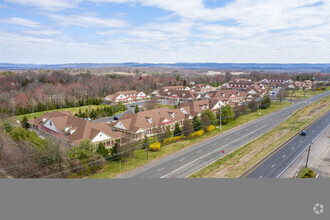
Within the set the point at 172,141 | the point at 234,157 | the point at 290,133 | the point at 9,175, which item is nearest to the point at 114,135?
the point at 172,141

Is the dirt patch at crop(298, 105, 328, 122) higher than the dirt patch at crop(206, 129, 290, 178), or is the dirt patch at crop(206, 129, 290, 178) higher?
the dirt patch at crop(298, 105, 328, 122)

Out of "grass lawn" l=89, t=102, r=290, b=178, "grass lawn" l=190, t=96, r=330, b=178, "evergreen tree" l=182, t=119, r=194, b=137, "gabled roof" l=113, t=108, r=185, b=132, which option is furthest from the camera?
"gabled roof" l=113, t=108, r=185, b=132

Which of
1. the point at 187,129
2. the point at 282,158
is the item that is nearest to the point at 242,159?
the point at 282,158

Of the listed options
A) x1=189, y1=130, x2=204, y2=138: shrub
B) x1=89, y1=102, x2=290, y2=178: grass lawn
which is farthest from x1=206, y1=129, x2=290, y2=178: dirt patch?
x1=189, y1=130, x2=204, y2=138: shrub

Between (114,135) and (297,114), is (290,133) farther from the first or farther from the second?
(114,135)

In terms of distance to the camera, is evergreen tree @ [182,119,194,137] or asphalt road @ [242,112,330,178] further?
evergreen tree @ [182,119,194,137]

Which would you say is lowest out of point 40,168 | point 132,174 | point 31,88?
point 132,174

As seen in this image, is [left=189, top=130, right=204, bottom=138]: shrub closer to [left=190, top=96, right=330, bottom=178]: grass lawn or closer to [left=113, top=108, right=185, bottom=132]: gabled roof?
[left=113, top=108, right=185, bottom=132]: gabled roof
